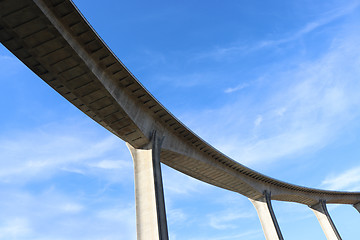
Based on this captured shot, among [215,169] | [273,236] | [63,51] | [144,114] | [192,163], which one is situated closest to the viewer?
[63,51]

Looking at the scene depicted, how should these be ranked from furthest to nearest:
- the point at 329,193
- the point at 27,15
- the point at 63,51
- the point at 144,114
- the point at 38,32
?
the point at 329,193
the point at 144,114
the point at 63,51
the point at 38,32
the point at 27,15

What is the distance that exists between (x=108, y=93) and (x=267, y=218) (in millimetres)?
37085

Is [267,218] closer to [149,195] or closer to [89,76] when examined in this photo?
[149,195]

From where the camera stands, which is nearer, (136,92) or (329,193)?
(136,92)

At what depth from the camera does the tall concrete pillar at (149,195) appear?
2044 cm

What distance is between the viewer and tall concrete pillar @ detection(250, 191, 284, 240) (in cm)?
4320

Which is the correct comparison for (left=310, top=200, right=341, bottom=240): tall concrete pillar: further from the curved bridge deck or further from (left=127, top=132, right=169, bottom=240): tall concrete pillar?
(left=127, top=132, right=169, bottom=240): tall concrete pillar

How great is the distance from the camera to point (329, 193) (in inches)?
2345

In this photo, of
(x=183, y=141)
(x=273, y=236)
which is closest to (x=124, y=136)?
(x=183, y=141)

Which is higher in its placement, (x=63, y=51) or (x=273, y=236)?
(x=63, y=51)

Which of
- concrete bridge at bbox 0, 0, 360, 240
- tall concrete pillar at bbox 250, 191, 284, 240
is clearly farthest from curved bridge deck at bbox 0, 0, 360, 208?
tall concrete pillar at bbox 250, 191, 284, 240

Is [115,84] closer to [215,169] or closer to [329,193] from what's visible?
[215,169]

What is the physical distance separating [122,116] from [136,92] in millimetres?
2298

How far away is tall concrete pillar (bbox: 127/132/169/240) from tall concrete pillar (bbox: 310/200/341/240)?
4950 cm
